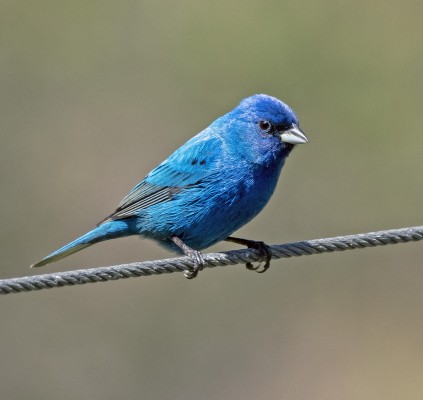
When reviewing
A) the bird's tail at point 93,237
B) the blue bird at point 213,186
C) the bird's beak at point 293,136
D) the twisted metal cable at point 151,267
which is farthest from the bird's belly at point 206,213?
the twisted metal cable at point 151,267

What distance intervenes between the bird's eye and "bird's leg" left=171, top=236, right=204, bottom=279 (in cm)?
88

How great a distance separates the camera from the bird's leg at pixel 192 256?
265 inches

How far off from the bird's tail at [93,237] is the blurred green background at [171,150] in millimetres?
1167

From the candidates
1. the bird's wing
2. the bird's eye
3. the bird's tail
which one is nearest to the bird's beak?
the bird's eye

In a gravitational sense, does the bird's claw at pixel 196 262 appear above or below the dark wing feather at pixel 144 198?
below

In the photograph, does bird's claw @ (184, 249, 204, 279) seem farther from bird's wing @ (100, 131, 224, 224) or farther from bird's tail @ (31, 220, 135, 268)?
bird's tail @ (31, 220, 135, 268)

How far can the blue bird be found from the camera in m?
7.04

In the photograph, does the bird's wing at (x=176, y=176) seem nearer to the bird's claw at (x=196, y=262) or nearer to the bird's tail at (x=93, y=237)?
the bird's tail at (x=93, y=237)

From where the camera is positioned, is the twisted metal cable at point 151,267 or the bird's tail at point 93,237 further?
the bird's tail at point 93,237

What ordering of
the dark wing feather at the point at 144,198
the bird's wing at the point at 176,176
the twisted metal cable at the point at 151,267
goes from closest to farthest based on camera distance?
1. the twisted metal cable at the point at 151,267
2. the bird's wing at the point at 176,176
3. the dark wing feather at the point at 144,198

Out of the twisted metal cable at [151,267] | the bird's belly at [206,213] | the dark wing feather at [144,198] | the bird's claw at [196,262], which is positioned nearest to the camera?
the twisted metal cable at [151,267]

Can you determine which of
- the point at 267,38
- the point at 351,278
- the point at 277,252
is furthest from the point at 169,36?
the point at 277,252

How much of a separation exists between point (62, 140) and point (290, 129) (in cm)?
539

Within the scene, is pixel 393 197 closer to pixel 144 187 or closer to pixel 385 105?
pixel 385 105
